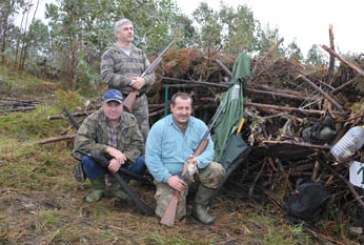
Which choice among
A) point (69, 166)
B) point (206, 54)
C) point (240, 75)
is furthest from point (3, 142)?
point (240, 75)

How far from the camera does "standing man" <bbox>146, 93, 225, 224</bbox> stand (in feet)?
14.5

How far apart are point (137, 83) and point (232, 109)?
107cm

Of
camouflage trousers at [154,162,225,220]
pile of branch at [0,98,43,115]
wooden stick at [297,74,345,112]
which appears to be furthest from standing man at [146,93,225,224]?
pile of branch at [0,98,43,115]

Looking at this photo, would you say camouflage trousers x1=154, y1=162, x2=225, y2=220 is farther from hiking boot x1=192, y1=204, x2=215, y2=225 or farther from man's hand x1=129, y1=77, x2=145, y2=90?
man's hand x1=129, y1=77, x2=145, y2=90

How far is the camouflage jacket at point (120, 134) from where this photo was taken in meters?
4.77

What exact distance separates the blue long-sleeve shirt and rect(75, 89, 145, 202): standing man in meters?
0.39

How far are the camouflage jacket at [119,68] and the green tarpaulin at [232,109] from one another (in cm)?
92

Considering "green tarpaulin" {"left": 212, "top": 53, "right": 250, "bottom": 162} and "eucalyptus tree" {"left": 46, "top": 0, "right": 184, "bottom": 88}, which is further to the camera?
"eucalyptus tree" {"left": 46, "top": 0, "right": 184, "bottom": 88}

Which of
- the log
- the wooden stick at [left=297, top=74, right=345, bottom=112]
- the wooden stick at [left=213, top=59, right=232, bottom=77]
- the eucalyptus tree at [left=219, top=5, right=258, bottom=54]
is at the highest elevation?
the eucalyptus tree at [left=219, top=5, right=258, bottom=54]

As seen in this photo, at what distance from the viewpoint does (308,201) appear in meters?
4.46

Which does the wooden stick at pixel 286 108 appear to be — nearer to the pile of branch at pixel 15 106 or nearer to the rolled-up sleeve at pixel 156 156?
the rolled-up sleeve at pixel 156 156

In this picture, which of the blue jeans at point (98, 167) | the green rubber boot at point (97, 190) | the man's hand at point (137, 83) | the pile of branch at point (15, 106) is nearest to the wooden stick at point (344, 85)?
the man's hand at point (137, 83)

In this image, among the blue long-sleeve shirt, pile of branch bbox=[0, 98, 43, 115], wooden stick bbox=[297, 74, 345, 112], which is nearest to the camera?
the blue long-sleeve shirt

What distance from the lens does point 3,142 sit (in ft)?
22.8
